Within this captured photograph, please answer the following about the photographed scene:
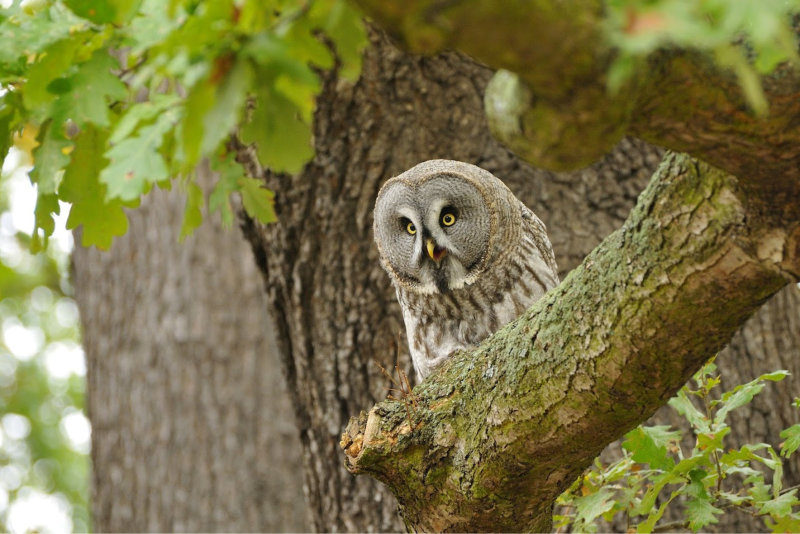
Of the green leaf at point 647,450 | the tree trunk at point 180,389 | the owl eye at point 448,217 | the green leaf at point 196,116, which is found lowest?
the tree trunk at point 180,389

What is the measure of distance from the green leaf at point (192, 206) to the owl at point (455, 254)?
4.36 feet

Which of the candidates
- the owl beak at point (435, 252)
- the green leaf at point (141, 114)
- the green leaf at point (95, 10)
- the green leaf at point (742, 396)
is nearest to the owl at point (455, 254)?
the owl beak at point (435, 252)

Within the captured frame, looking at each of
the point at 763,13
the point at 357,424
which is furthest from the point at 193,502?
the point at 763,13

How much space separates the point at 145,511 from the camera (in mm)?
5711

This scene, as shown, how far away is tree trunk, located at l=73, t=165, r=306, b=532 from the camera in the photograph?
5797 mm

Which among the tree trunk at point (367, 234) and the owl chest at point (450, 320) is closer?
the owl chest at point (450, 320)

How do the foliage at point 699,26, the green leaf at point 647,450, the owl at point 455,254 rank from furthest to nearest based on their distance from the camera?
the owl at point 455,254 → the green leaf at point 647,450 → the foliage at point 699,26

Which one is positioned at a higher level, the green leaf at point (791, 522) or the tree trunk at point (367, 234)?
the green leaf at point (791, 522)

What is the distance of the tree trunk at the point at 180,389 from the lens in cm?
580

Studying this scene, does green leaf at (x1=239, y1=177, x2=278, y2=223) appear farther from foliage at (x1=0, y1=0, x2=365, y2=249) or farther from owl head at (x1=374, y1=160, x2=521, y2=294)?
owl head at (x1=374, y1=160, x2=521, y2=294)

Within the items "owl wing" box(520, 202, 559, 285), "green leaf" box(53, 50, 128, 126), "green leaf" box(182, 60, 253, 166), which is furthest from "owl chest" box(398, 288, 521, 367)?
"green leaf" box(182, 60, 253, 166)

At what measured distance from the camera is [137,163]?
→ 1538 millimetres

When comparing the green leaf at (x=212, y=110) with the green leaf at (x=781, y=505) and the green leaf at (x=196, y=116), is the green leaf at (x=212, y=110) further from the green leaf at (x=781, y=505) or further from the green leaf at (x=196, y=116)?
the green leaf at (x=781, y=505)

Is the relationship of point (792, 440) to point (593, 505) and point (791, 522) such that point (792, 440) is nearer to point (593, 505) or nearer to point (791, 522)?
point (791, 522)
